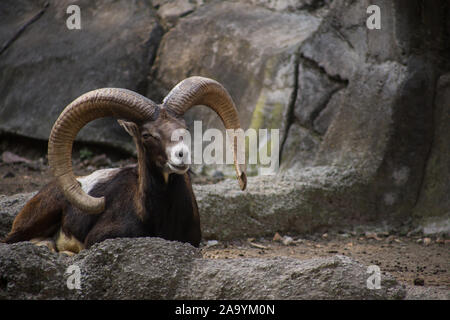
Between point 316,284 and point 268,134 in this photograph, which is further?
point 268,134

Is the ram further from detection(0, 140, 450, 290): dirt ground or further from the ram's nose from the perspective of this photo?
detection(0, 140, 450, 290): dirt ground

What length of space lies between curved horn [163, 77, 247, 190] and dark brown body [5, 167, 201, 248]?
1.87 feet

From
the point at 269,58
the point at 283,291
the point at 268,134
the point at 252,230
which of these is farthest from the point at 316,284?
the point at 269,58

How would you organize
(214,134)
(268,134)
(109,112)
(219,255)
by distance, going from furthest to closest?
(214,134) → (268,134) → (219,255) → (109,112)

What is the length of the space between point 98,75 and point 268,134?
11.4 ft

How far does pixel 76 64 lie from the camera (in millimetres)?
10703

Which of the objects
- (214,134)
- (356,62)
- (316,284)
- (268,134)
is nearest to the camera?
(316,284)

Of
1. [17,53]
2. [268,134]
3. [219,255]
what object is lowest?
[219,255]

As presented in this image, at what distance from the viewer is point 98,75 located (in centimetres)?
1054

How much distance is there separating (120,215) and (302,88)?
3.75 metres

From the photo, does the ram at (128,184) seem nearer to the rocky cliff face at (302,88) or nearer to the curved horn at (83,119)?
the curved horn at (83,119)

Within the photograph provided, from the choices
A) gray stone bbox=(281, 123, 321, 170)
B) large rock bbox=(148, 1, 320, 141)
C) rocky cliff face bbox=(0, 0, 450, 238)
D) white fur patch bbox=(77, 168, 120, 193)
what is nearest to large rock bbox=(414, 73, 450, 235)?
rocky cliff face bbox=(0, 0, 450, 238)

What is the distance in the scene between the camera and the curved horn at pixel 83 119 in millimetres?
5348
